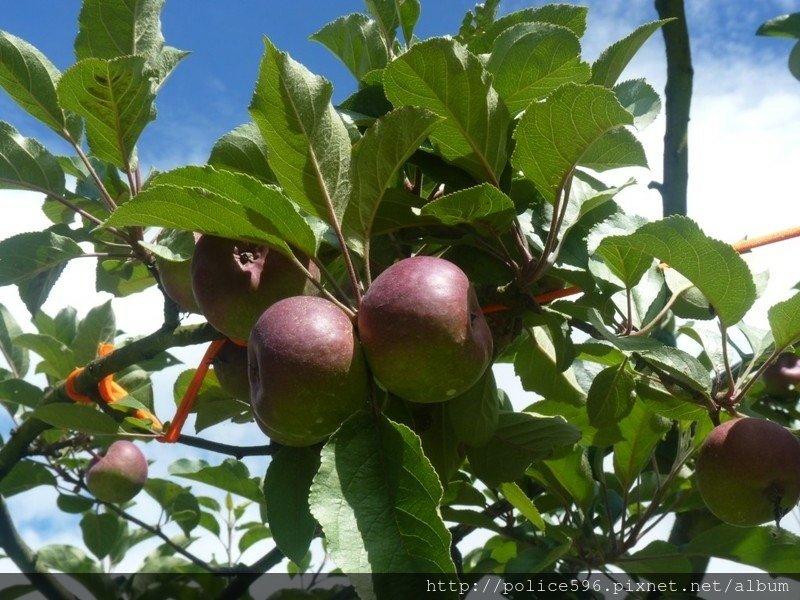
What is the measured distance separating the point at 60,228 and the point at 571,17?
88 cm

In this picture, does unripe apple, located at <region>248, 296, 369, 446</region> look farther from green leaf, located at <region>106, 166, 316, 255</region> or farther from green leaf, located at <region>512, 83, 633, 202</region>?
green leaf, located at <region>512, 83, 633, 202</region>

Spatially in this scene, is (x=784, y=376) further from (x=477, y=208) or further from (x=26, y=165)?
(x=26, y=165)

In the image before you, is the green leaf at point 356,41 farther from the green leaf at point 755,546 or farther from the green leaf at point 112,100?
the green leaf at point 755,546

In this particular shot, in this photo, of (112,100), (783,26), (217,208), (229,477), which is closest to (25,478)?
(229,477)

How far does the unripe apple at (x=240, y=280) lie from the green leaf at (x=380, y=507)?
21 cm

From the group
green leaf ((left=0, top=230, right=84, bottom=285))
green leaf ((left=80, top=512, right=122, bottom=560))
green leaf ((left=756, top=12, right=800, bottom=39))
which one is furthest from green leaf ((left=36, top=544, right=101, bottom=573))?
green leaf ((left=756, top=12, right=800, bottom=39))

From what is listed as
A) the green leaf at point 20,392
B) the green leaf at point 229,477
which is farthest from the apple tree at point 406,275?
the green leaf at point 229,477

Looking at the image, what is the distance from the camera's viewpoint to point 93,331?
1964 mm

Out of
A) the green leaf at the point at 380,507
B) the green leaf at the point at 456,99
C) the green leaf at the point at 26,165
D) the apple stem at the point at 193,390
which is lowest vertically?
the green leaf at the point at 380,507

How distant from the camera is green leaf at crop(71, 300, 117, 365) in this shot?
6.40 feet

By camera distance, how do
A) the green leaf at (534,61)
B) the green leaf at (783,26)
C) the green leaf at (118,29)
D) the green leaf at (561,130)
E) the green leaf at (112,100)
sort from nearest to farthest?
1. the green leaf at (561,130)
2. the green leaf at (534,61)
3. the green leaf at (112,100)
4. the green leaf at (118,29)
5. the green leaf at (783,26)

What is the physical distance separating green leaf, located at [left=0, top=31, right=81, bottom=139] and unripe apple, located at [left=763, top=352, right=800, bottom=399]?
1.51m

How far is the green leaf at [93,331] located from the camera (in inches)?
76.8

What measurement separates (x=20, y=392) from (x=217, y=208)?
135 cm
